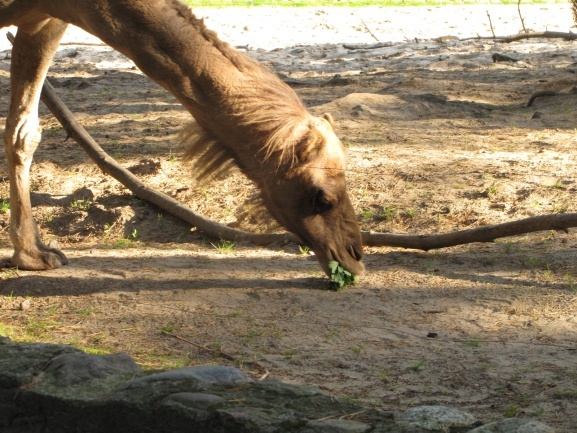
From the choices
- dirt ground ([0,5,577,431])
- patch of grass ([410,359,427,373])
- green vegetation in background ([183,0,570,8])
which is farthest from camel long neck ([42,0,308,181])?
green vegetation in background ([183,0,570,8])

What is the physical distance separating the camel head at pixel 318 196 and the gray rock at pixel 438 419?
2284 mm

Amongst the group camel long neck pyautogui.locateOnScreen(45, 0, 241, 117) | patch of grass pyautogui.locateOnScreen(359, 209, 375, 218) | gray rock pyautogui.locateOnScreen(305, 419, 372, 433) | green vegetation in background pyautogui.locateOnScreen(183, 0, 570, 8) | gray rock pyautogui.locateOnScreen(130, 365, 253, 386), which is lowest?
green vegetation in background pyautogui.locateOnScreen(183, 0, 570, 8)

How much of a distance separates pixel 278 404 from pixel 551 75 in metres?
10.2

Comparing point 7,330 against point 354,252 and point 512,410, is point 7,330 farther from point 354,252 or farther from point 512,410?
point 512,410

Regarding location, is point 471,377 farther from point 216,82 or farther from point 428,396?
point 216,82

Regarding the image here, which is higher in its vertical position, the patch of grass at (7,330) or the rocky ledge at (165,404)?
the rocky ledge at (165,404)

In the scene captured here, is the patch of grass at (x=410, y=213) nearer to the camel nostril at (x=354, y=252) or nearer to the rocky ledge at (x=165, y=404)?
the camel nostril at (x=354, y=252)

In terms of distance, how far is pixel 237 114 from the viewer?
467cm

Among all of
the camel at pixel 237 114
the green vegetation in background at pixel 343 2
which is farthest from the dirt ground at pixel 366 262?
the green vegetation in background at pixel 343 2

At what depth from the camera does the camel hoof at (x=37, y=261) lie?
5723 mm

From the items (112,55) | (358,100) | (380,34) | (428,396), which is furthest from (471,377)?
(380,34)

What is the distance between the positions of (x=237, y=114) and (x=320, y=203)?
28.4 inches

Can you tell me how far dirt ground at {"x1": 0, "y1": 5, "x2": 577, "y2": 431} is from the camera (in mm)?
4176

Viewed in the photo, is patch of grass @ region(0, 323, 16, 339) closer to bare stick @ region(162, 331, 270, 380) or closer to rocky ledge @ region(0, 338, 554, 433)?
bare stick @ region(162, 331, 270, 380)
